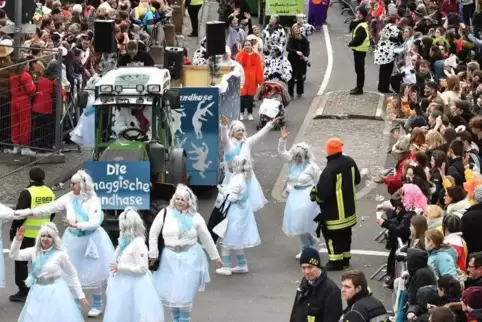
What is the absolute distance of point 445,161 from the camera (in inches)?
684

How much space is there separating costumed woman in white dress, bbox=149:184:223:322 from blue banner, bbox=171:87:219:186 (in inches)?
239

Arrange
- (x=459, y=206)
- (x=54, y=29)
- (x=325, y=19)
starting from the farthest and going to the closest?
(x=325, y=19) → (x=54, y=29) → (x=459, y=206)

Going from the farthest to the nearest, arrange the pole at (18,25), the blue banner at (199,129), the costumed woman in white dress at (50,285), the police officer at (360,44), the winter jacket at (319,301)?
the police officer at (360,44)
the pole at (18,25)
the blue banner at (199,129)
the costumed woman in white dress at (50,285)
the winter jacket at (319,301)

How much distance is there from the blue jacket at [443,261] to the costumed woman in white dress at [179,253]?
2.79m

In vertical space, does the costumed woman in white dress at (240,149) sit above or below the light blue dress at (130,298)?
above

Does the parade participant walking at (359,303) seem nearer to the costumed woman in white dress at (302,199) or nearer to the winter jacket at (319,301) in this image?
the winter jacket at (319,301)

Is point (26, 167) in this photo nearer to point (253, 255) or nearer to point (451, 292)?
point (253, 255)

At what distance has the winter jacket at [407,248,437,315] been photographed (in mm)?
13297

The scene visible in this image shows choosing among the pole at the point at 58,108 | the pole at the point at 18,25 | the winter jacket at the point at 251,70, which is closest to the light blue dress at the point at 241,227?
the pole at the point at 58,108

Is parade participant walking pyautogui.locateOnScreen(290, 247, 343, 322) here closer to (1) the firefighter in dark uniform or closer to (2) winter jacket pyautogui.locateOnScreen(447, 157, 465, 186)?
(2) winter jacket pyautogui.locateOnScreen(447, 157, 465, 186)

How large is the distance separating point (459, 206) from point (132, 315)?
4.08 metres

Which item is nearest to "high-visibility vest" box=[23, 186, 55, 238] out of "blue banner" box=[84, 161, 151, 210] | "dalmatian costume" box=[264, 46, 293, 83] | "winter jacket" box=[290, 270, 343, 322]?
"blue banner" box=[84, 161, 151, 210]

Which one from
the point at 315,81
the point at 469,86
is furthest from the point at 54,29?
the point at 469,86

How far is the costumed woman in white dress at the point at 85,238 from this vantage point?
1605 centimetres
